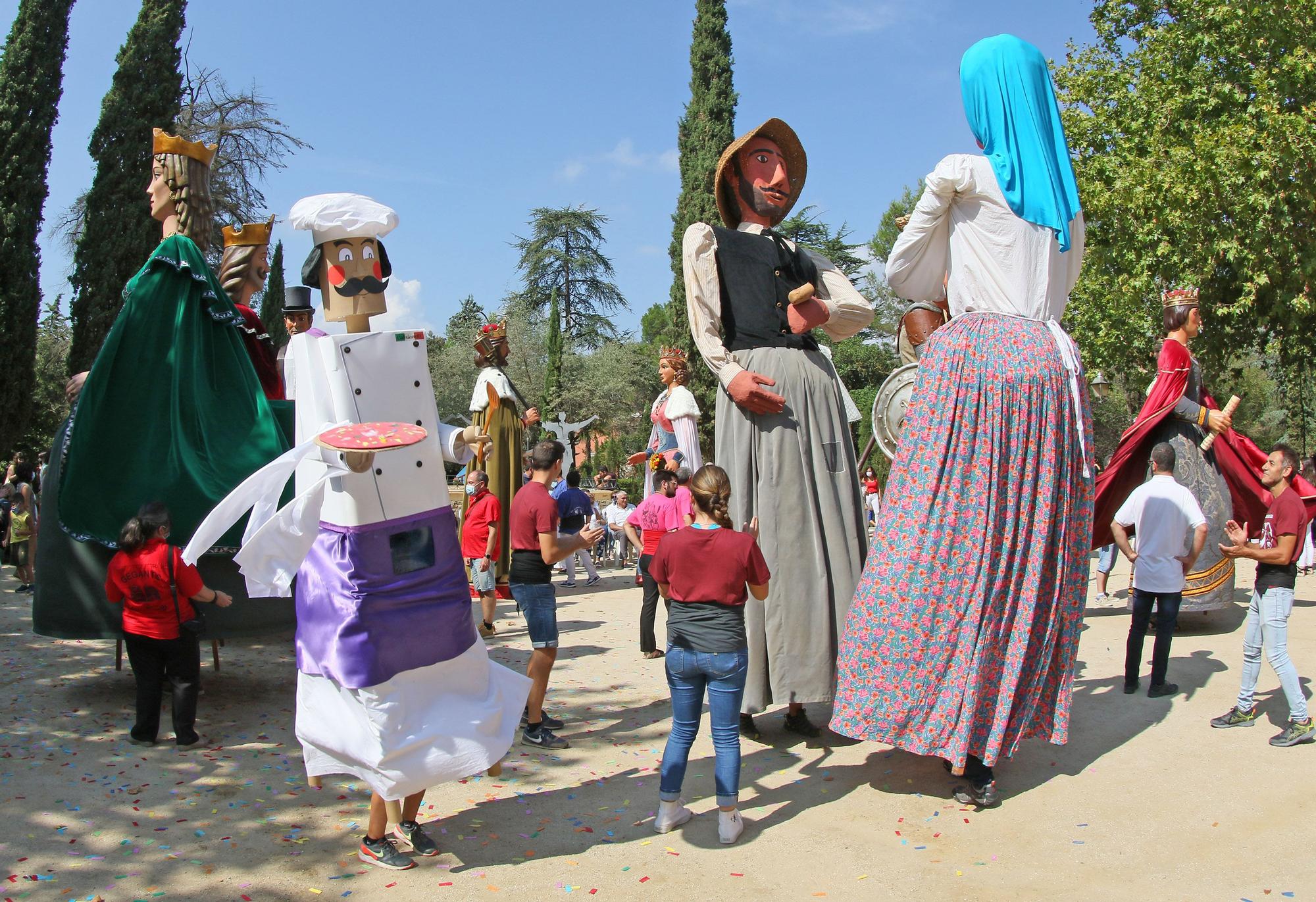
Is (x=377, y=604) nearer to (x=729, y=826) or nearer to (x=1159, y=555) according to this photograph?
(x=729, y=826)

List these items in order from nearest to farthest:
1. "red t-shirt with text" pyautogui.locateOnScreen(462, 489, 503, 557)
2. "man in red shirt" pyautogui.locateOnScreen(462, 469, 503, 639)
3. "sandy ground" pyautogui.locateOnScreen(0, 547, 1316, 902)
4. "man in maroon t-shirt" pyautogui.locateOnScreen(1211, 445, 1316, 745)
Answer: "sandy ground" pyautogui.locateOnScreen(0, 547, 1316, 902) → "man in maroon t-shirt" pyautogui.locateOnScreen(1211, 445, 1316, 745) → "man in red shirt" pyautogui.locateOnScreen(462, 469, 503, 639) → "red t-shirt with text" pyautogui.locateOnScreen(462, 489, 503, 557)

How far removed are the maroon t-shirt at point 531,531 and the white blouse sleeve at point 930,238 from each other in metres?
2.06

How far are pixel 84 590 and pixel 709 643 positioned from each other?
364 cm

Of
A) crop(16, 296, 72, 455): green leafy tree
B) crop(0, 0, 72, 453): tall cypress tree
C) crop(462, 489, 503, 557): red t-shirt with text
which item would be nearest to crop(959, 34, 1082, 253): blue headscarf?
crop(462, 489, 503, 557): red t-shirt with text

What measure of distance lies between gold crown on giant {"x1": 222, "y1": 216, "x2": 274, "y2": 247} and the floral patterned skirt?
455 cm

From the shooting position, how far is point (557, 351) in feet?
115

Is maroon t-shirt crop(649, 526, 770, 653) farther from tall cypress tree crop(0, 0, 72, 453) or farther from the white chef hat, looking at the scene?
tall cypress tree crop(0, 0, 72, 453)

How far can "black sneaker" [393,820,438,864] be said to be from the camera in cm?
357

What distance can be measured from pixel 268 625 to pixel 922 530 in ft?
12.2

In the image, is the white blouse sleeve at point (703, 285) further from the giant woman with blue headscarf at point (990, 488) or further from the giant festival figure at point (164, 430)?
the giant festival figure at point (164, 430)

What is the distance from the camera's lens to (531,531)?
198 inches

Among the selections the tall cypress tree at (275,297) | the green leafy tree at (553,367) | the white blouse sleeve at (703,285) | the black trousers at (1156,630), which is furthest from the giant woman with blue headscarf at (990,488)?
the green leafy tree at (553,367)

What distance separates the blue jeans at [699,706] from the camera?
3.70 m

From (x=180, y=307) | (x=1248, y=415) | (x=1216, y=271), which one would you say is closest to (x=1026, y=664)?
(x=180, y=307)
